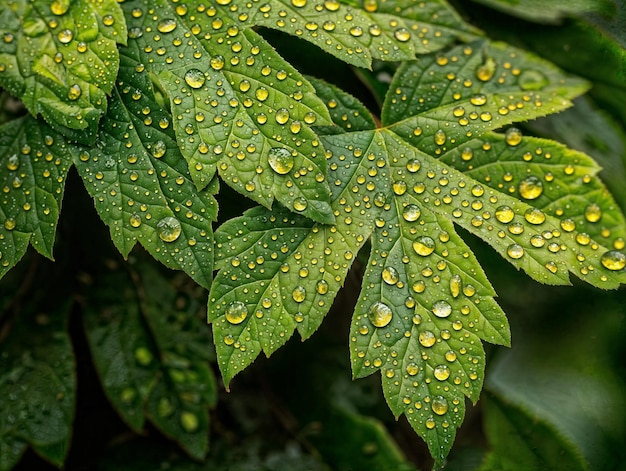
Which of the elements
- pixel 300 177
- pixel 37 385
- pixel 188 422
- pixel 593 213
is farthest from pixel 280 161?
pixel 37 385

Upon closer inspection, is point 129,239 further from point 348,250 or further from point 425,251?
point 425,251

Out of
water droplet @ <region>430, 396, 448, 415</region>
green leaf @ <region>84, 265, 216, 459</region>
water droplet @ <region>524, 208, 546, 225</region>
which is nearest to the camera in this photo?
water droplet @ <region>430, 396, 448, 415</region>

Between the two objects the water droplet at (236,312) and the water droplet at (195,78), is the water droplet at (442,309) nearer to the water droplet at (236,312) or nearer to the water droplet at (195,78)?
the water droplet at (236,312)

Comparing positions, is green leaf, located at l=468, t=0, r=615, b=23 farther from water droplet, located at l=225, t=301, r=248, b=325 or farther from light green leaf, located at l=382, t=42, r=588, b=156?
water droplet, located at l=225, t=301, r=248, b=325

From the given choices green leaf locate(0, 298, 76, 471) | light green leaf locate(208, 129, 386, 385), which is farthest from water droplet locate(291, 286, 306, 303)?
green leaf locate(0, 298, 76, 471)

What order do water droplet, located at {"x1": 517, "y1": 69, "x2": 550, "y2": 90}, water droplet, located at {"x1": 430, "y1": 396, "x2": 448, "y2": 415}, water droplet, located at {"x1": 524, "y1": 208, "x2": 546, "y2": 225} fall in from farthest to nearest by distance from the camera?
water droplet, located at {"x1": 517, "y1": 69, "x2": 550, "y2": 90} → water droplet, located at {"x1": 524, "y1": 208, "x2": 546, "y2": 225} → water droplet, located at {"x1": 430, "y1": 396, "x2": 448, "y2": 415}

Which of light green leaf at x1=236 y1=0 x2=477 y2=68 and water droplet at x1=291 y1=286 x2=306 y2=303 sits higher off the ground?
light green leaf at x1=236 y1=0 x2=477 y2=68

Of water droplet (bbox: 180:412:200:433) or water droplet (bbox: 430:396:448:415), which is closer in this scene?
water droplet (bbox: 430:396:448:415)

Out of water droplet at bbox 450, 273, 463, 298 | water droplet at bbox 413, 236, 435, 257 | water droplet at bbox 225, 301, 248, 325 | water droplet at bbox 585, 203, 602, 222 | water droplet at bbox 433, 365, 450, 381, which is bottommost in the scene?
water droplet at bbox 225, 301, 248, 325

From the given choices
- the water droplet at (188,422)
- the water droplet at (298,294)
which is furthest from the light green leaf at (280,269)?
the water droplet at (188,422)

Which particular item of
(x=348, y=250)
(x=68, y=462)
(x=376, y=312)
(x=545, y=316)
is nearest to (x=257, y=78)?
(x=348, y=250)
